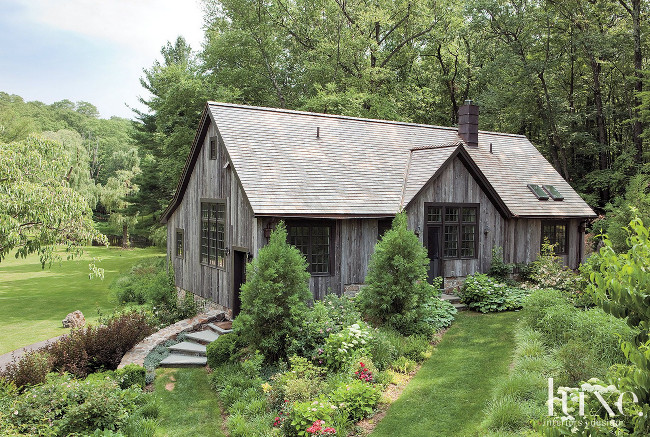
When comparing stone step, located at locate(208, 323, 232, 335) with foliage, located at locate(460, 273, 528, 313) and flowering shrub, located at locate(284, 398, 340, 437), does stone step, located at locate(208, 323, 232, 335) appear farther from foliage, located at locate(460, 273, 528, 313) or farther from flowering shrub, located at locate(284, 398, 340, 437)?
foliage, located at locate(460, 273, 528, 313)

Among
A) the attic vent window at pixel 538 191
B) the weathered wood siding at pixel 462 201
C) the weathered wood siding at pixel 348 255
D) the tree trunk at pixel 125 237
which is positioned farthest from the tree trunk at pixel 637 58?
the tree trunk at pixel 125 237

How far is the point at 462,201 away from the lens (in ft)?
52.9

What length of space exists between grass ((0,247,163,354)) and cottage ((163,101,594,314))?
4.29 m

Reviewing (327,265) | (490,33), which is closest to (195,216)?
(327,265)

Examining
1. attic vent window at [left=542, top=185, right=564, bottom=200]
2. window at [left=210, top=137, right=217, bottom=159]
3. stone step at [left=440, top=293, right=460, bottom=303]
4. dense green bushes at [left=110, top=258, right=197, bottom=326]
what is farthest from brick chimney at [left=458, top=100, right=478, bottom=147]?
dense green bushes at [left=110, top=258, right=197, bottom=326]

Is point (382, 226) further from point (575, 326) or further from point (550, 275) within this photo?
point (575, 326)

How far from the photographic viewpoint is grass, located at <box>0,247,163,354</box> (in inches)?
658

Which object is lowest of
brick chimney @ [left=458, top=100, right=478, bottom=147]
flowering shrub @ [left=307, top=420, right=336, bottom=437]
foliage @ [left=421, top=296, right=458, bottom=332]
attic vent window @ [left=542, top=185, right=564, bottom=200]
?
flowering shrub @ [left=307, top=420, right=336, bottom=437]

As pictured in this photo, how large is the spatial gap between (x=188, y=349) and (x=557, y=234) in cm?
1425

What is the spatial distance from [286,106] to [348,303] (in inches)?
812

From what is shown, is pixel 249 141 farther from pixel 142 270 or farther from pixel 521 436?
pixel 142 270

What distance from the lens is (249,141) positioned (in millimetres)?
14539

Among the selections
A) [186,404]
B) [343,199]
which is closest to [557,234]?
[343,199]

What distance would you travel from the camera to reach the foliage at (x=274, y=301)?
1055cm
